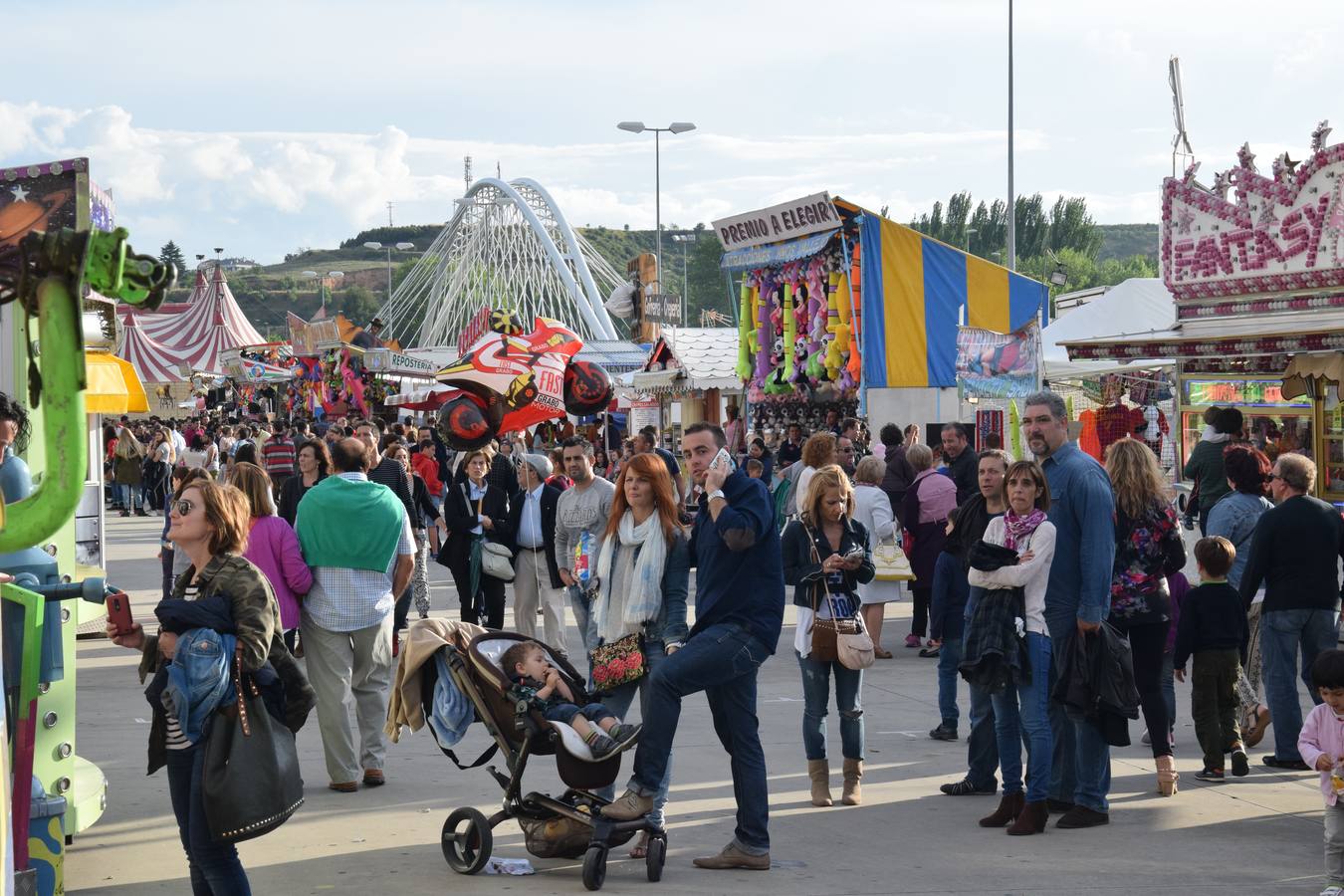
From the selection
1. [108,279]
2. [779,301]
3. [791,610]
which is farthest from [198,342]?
[108,279]

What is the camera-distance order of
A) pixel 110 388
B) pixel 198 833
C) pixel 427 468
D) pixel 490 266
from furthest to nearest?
1. pixel 490 266
2. pixel 427 468
3. pixel 110 388
4. pixel 198 833

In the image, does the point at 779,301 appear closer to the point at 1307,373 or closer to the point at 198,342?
the point at 1307,373

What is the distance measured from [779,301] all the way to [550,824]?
16.6m

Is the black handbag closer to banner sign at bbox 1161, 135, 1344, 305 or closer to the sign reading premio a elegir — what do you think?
banner sign at bbox 1161, 135, 1344, 305

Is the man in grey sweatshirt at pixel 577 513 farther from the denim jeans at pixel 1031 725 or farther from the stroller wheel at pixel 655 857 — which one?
the stroller wheel at pixel 655 857

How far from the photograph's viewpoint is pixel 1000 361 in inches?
629

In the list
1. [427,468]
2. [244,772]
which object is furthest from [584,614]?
[427,468]

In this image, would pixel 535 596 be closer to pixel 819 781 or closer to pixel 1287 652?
pixel 819 781

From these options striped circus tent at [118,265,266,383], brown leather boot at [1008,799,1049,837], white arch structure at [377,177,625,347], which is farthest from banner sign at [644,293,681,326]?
white arch structure at [377,177,625,347]

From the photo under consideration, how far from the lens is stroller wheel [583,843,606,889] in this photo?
6.13 metres

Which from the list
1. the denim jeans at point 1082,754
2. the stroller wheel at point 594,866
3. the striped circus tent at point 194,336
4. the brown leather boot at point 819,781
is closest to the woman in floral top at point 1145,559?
the denim jeans at point 1082,754

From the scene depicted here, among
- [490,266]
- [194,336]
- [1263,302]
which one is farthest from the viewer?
[490,266]

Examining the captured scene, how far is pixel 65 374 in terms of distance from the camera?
10.9 feet

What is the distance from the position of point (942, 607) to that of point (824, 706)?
2088 mm
